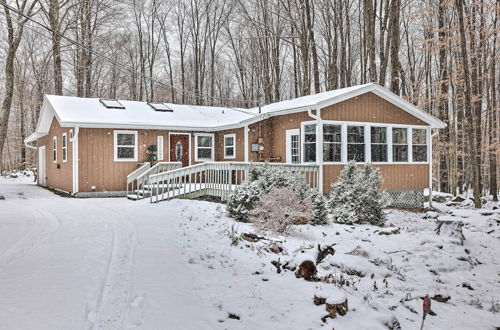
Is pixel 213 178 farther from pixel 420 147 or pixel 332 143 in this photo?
pixel 420 147

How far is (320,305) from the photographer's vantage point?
4945 mm

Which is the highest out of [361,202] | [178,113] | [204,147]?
[178,113]

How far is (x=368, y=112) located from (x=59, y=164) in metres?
14.0

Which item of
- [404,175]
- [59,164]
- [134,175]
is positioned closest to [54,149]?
[59,164]

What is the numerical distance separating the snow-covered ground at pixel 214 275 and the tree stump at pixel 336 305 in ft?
0.25

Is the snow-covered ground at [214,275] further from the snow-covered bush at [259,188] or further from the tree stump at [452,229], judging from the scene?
the snow-covered bush at [259,188]

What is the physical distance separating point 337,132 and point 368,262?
7281 mm

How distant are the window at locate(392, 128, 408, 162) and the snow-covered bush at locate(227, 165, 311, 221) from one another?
6.48 m

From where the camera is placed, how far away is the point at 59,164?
695 inches

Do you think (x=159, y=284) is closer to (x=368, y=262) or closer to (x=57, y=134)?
(x=368, y=262)

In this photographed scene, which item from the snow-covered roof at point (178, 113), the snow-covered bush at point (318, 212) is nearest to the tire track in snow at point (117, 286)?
the snow-covered bush at point (318, 212)

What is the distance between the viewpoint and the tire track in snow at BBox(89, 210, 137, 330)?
12.8 feet

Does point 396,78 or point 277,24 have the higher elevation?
point 277,24

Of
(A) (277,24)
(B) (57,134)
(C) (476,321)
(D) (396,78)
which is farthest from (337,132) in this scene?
(A) (277,24)
